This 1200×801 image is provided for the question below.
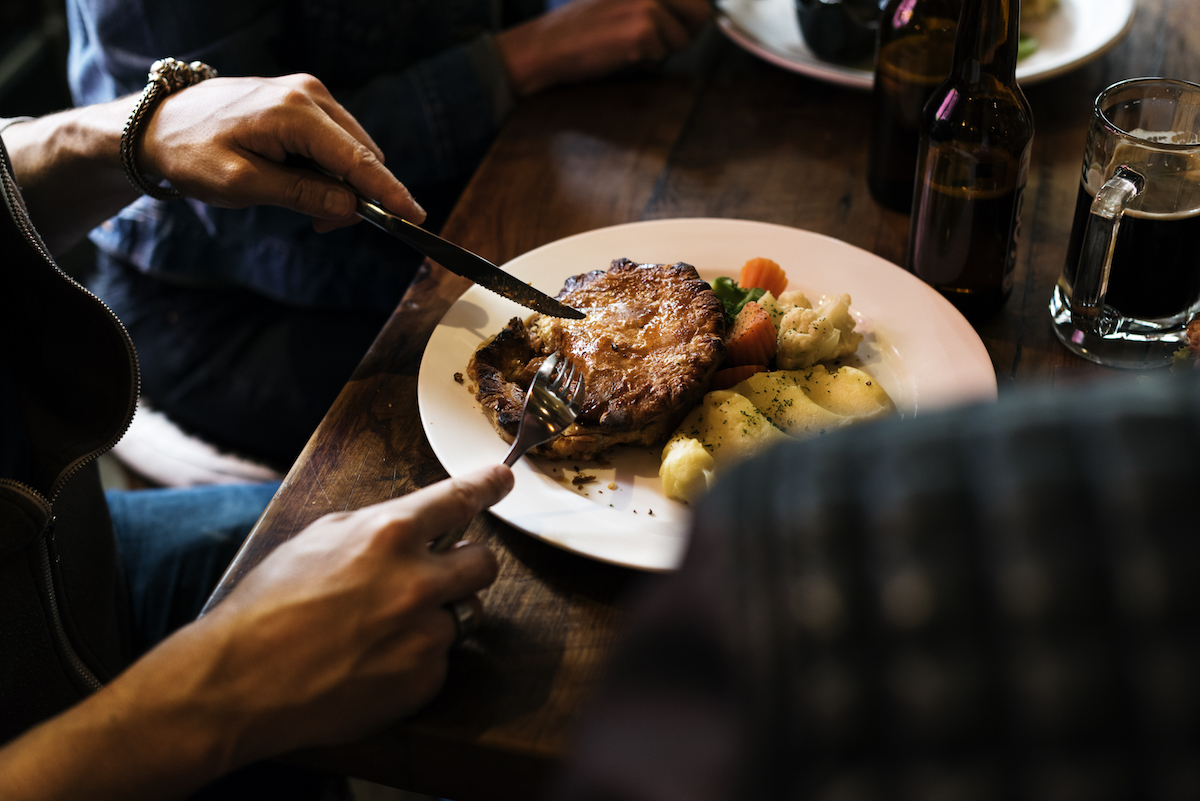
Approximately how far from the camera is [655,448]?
121cm

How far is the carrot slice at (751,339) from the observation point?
49.6 inches

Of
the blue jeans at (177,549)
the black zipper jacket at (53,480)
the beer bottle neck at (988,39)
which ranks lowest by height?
the blue jeans at (177,549)

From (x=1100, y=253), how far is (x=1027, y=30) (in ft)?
3.44

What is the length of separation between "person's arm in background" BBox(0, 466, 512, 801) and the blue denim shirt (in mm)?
1263

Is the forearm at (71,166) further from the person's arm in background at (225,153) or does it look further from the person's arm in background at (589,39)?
the person's arm in background at (589,39)

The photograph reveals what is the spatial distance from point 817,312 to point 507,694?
0.72 metres

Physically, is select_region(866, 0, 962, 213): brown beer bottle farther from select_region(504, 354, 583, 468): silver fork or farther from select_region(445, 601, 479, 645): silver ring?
select_region(445, 601, 479, 645): silver ring

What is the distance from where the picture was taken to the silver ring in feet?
2.92

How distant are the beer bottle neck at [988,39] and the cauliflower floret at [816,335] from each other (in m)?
0.36

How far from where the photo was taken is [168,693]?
807 mm

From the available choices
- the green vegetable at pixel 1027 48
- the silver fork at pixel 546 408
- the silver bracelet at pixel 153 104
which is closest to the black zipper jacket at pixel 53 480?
the silver bracelet at pixel 153 104

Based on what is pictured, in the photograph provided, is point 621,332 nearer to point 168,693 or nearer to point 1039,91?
point 168,693

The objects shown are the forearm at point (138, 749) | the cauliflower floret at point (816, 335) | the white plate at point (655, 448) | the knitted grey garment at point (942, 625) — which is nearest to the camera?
the knitted grey garment at point (942, 625)

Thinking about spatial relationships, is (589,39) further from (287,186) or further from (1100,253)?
(1100,253)
